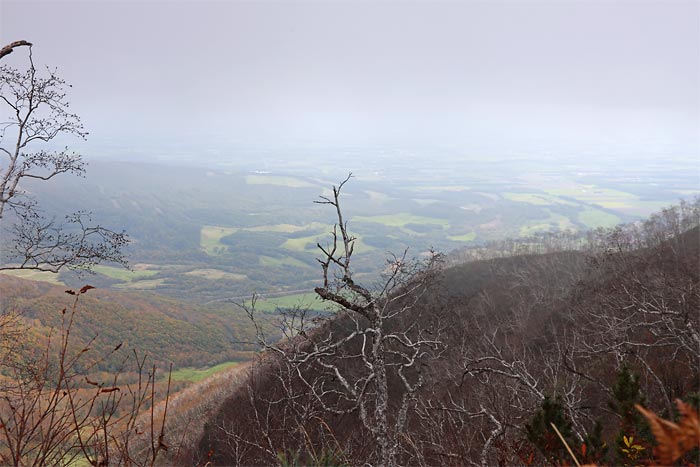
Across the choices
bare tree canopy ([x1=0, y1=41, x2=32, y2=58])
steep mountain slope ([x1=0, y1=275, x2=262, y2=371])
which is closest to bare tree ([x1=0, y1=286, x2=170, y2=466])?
bare tree canopy ([x1=0, y1=41, x2=32, y2=58])

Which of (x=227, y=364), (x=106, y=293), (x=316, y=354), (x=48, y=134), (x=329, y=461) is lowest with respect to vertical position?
(x=227, y=364)

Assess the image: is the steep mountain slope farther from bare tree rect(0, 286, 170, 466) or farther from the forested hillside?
bare tree rect(0, 286, 170, 466)

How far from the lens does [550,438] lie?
473cm

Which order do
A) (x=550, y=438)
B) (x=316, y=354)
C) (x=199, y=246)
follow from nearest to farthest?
(x=550, y=438), (x=316, y=354), (x=199, y=246)

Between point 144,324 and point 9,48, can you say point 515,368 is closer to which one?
point 9,48

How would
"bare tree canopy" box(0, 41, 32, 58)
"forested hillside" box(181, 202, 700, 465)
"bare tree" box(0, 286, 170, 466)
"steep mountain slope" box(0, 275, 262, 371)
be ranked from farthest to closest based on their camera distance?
"steep mountain slope" box(0, 275, 262, 371)
"forested hillside" box(181, 202, 700, 465)
"bare tree canopy" box(0, 41, 32, 58)
"bare tree" box(0, 286, 170, 466)

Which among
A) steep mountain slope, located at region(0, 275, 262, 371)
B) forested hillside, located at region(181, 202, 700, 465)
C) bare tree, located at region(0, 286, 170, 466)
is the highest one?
bare tree, located at region(0, 286, 170, 466)

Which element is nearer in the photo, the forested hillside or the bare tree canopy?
the bare tree canopy

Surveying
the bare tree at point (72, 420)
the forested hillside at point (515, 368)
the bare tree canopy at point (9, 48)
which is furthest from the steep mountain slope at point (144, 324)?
the bare tree at point (72, 420)

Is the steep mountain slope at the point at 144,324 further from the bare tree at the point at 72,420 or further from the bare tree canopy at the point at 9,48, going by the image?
the bare tree at the point at 72,420

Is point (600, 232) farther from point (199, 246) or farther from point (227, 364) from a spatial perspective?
point (199, 246)

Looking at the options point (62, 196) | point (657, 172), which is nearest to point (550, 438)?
point (62, 196)

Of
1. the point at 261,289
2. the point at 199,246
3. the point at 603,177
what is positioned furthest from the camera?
the point at 603,177

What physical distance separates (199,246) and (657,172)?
201 m
